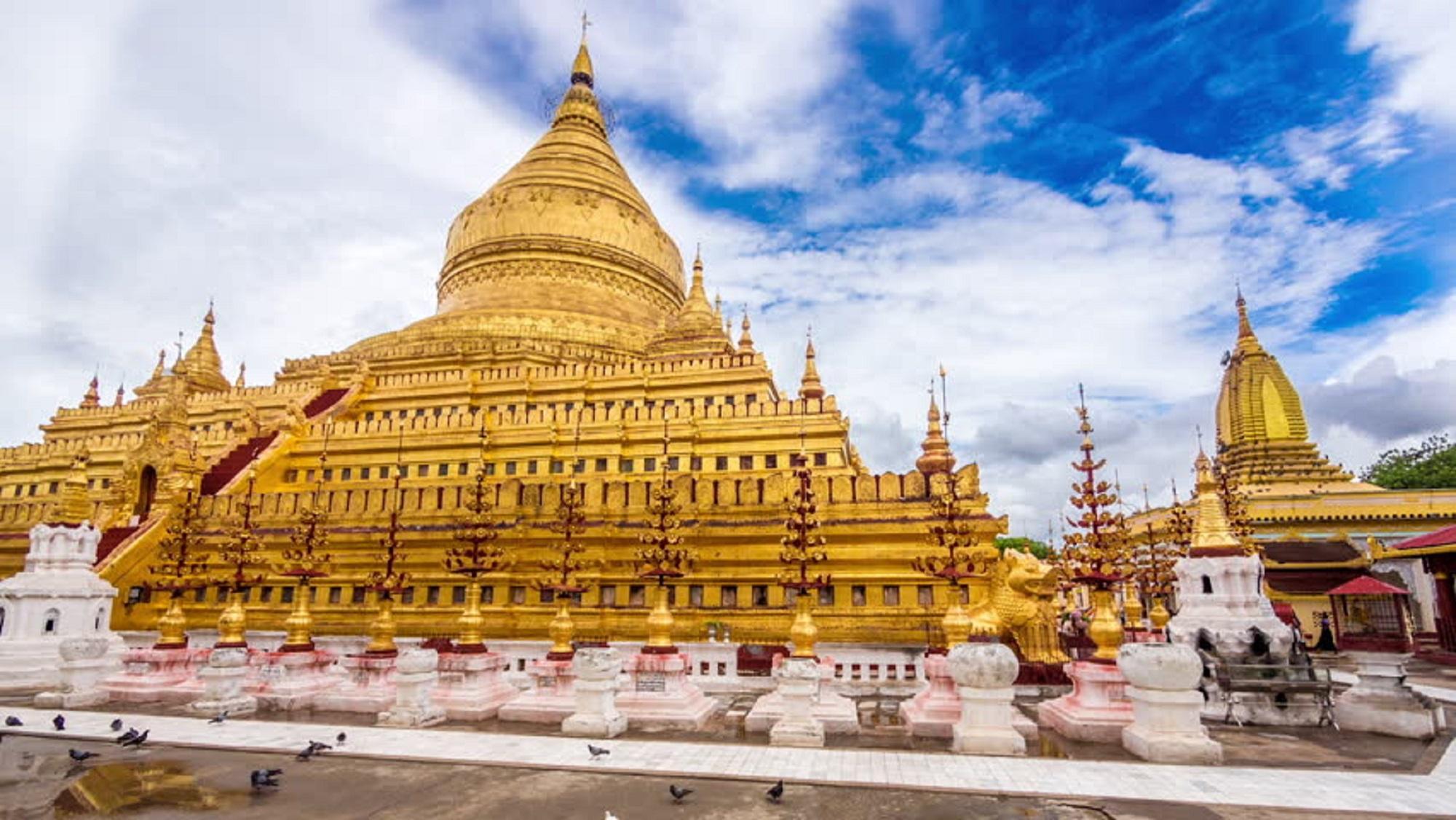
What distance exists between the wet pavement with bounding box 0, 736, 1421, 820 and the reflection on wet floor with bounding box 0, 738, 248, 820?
0.02m

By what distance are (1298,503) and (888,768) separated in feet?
117

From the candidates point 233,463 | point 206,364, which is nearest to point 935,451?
point 233,463

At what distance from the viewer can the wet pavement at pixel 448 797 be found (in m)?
8.22

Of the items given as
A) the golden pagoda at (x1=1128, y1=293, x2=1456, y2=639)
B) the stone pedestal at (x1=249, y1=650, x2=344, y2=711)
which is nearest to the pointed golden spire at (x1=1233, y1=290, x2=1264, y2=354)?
the golden pagoda at (x1=1128, y1=293, x2=1456, y2=639)

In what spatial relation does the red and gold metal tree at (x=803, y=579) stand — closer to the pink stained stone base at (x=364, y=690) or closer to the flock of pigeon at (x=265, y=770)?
the flock of pigeon at (x=265, y=770)

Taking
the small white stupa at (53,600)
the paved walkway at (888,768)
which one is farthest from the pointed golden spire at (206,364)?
the paved walkway at (888,768)

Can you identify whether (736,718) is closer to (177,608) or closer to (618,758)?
(618,758)

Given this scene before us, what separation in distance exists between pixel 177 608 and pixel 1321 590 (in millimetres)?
41152

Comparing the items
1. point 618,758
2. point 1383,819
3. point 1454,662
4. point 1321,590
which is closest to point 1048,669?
point 1383,819

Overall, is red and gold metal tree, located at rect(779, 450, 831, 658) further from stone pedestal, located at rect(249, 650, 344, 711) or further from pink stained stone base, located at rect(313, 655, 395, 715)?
stone pedestal, located at rect(249, 650, 344, 711)

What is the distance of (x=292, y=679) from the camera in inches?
588

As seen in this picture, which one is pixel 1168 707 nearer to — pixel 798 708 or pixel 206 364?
pixel 798 708

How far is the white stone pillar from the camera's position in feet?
38.3

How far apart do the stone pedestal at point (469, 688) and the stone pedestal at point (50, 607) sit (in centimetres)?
884
